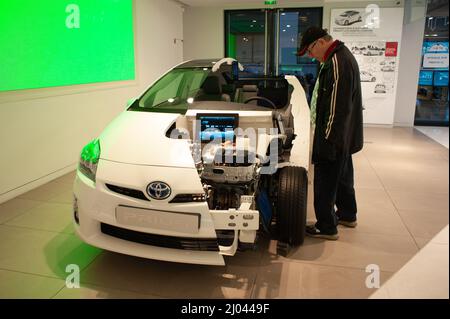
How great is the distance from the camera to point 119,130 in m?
2.61

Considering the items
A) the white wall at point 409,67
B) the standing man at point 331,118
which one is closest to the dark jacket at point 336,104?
the standing man at point 331,118

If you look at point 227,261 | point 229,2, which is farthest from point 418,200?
point 229,2

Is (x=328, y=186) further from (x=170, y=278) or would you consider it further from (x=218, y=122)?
(x=170, y=278)

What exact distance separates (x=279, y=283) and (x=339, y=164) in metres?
0.95

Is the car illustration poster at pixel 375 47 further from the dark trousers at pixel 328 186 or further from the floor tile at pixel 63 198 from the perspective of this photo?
the floor tile at pixel 63 198

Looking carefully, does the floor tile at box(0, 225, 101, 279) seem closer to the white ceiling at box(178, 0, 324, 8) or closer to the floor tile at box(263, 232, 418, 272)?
the floor tile at box(263, 232, 418, 272)

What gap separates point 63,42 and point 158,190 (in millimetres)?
3139

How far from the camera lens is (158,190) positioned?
2111mm

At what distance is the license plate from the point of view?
2.08 meters

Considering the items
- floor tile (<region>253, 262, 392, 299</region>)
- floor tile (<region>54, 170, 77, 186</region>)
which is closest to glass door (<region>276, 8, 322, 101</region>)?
floor tile (<region>54, 170, 77, 186</region>)

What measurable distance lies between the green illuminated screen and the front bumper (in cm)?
211
